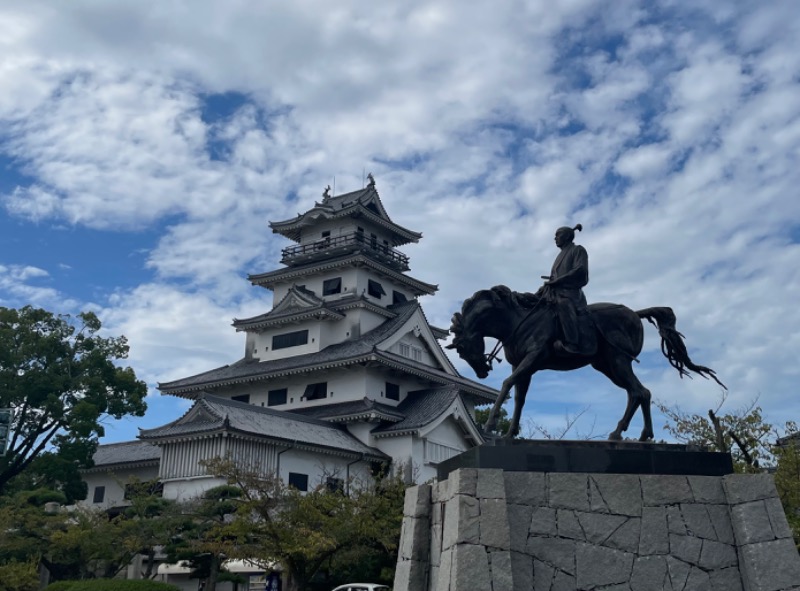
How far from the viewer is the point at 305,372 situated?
40.2 meters

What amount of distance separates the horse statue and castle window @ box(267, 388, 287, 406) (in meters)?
31.2

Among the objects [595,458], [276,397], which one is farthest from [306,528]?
[276,397]

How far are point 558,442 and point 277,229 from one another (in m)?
40.8

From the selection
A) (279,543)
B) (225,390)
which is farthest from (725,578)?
(225,390)

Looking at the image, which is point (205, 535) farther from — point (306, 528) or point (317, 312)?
point (317, 312)

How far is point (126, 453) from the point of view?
38406mm

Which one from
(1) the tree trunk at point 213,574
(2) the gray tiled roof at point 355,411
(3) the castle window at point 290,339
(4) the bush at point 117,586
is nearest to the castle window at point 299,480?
(2) the gray tiled roof at point 355,411

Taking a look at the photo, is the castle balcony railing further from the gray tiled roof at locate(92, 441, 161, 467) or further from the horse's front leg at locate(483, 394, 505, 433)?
the horse's front leg at locate(483, 394, 505, 433)

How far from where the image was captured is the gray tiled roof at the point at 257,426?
30.9m

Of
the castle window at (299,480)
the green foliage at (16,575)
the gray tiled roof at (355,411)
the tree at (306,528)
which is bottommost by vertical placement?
the green foliage at (16,575)

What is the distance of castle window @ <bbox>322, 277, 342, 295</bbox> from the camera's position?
44.9 m

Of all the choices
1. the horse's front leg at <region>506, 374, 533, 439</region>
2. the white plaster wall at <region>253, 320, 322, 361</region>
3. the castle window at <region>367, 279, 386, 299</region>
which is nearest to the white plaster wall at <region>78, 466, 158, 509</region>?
the white plaster wall at <region>253, 320, 322, 361</region>

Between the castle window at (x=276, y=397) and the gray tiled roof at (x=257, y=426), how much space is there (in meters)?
5.22

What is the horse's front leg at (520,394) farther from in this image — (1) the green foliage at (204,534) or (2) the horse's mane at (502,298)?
(1) the green foliage at (204,534)
